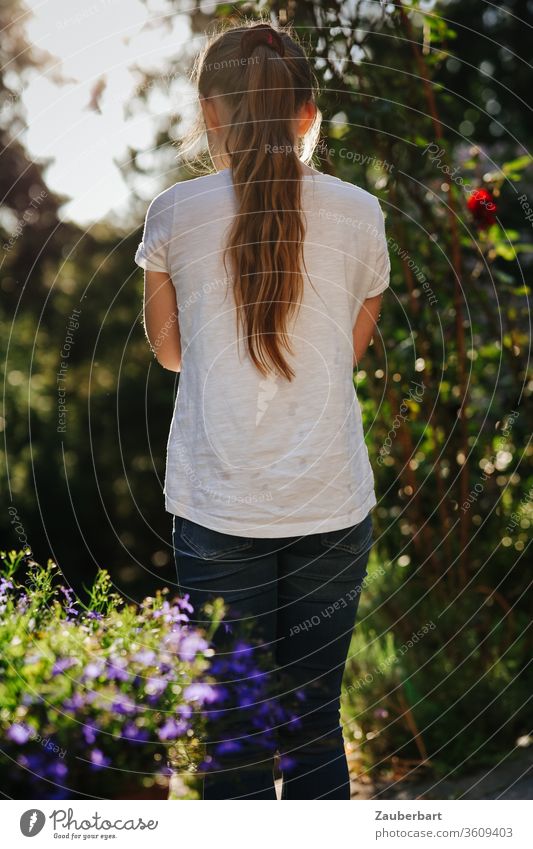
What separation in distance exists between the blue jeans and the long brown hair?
35cm

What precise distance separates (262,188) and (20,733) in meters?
1.23

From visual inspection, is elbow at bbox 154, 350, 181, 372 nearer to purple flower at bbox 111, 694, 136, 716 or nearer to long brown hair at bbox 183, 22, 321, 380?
long brown hair at bbox 183, 22, 321, 380

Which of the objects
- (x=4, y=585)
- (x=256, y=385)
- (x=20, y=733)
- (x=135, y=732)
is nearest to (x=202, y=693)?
(x=135, y=732)

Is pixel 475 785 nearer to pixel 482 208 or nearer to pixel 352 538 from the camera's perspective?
pixel 352 538

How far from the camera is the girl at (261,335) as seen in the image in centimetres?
172

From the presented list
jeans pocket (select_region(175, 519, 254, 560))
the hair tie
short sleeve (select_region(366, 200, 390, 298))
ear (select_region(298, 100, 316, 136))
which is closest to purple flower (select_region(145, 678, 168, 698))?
jeans pocket (select_region(175, 519, 254, 560))

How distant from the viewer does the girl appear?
1725mm

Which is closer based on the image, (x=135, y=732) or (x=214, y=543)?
(x=214, y=543)

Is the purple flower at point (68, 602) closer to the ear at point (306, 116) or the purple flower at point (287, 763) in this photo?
the purple flower at point (287, 763)

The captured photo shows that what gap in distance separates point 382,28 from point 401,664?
2093mm

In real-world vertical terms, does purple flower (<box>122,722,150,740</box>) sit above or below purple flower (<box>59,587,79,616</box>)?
below

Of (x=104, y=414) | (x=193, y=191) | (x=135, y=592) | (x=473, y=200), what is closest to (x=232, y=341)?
(x=193, y=191)

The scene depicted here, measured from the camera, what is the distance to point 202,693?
6.54 feet

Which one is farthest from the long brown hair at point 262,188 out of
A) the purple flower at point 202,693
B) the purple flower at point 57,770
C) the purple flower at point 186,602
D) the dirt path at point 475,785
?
the dirt path at point 475,785
